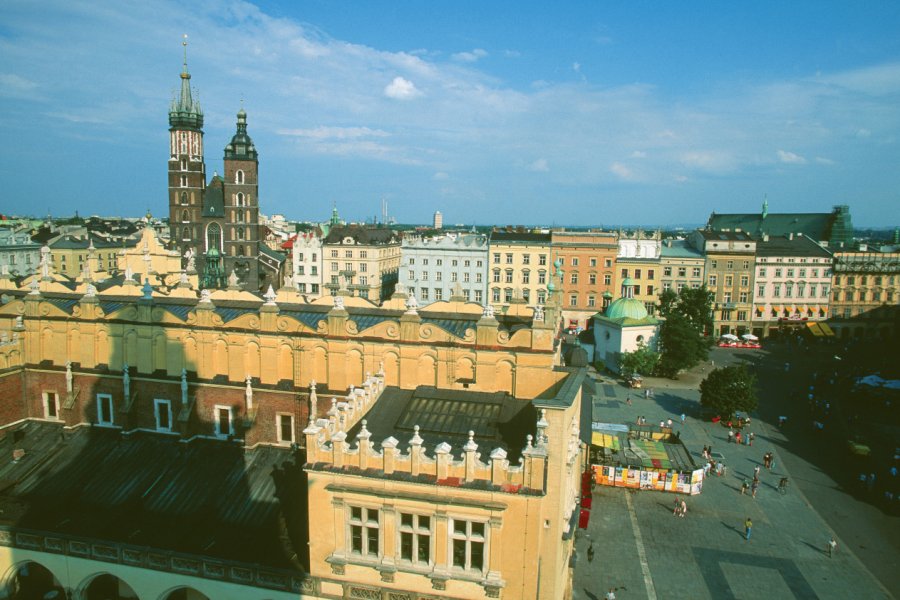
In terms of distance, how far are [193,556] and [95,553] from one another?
4687 millimetres

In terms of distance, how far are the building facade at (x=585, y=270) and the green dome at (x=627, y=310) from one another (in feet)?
63.3

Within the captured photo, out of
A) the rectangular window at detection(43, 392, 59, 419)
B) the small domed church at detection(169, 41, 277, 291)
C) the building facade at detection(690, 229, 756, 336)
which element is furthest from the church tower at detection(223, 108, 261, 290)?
the building facade at detection(690, 229, 756, 336)

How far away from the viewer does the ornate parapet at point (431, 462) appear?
19.8m

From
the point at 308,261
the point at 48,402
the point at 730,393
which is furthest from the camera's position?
the point at 308,261

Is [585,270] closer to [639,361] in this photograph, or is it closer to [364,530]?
[639,361]

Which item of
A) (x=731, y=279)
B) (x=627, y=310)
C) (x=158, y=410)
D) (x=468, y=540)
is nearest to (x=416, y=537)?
(x=468, y=540)

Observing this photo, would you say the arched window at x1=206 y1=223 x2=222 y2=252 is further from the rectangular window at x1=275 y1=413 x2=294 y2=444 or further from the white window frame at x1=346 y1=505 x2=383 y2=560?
the white window frame at x1=346 y1=505 x2=383 y2=560

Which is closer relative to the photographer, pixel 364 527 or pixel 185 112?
pixel 364 527

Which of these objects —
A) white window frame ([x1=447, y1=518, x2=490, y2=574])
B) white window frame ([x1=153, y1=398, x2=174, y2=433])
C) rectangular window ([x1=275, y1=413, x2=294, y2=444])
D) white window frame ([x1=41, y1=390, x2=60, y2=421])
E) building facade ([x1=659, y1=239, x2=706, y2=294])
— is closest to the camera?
white window frame ([x1=447, y1=518, x2=490, y2=574])

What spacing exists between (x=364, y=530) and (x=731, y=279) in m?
103

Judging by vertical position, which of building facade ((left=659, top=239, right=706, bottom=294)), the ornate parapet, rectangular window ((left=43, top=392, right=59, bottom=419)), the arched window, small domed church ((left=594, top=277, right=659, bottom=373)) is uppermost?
the arched window

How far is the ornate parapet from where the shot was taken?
65.1 feet

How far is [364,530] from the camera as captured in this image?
21109 millimetres

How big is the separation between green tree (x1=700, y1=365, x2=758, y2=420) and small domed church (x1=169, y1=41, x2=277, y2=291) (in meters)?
79.5
